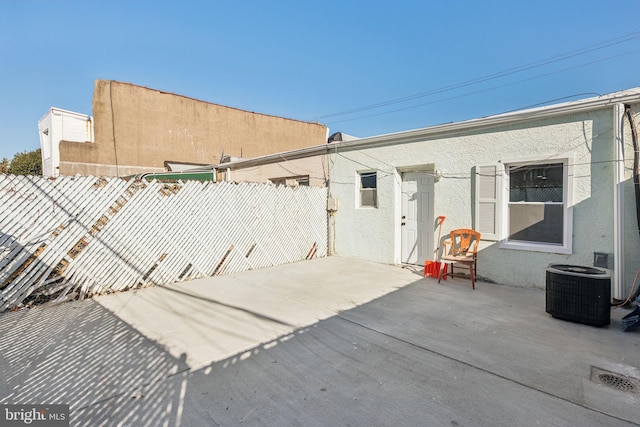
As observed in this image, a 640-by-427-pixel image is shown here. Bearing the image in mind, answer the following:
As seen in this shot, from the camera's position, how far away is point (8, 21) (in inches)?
261

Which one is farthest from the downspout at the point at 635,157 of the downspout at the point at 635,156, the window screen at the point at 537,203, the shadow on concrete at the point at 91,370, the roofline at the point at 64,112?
the roofline at the point at 64,112

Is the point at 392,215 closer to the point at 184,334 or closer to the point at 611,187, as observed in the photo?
the point at 611,187

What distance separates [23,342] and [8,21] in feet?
23.9

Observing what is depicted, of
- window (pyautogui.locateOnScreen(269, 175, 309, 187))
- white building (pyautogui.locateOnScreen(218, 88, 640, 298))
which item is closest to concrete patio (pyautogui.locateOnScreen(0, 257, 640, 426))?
white building (pyautogui.locateOnScreen(218, 88, 640, 298))

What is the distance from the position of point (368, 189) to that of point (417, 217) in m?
1.45

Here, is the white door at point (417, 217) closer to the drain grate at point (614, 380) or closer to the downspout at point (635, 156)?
the downspout at point (635, 156)

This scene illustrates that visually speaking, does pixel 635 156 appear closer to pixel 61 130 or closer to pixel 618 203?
pixel 618 203

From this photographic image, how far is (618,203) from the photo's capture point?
445 cm

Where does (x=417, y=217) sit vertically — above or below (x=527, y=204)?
below

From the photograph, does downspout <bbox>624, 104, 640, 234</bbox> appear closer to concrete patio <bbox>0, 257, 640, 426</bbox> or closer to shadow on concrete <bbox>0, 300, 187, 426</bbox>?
concrete patio <bbox>0, 257, 640, 426</bbox>

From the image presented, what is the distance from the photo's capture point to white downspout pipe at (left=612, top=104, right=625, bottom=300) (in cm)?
444

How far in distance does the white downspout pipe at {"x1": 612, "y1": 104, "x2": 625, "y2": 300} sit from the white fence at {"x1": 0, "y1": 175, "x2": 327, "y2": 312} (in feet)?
19.8

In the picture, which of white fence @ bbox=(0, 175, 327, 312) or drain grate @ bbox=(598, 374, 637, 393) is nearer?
drain grate @ bbox=(598, 374, 637, 393)

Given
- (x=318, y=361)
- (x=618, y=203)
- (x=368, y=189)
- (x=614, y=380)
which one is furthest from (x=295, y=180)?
(x=614, y=380)
